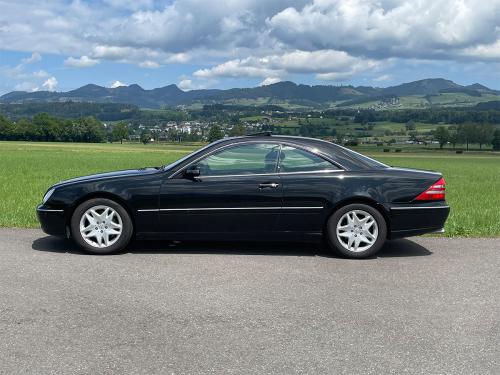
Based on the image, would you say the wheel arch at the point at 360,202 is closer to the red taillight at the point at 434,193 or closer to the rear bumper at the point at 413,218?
the rear bumper at the point at 413,218

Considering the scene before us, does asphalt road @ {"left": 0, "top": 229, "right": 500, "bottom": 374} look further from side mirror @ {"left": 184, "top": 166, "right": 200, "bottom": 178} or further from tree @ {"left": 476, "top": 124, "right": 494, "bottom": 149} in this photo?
tree @ {"left": 476, "top": 124, "right": 494, "bottom": 149}

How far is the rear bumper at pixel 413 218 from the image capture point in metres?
6.45

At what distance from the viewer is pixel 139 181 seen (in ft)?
21.3

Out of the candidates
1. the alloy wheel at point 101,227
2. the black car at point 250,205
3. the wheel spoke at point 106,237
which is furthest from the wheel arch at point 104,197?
the wheel spoke at point 106,237

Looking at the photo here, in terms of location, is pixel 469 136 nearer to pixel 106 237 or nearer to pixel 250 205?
pixel 250 205

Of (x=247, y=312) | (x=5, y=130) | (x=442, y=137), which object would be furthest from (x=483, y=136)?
(x=247, y=312)

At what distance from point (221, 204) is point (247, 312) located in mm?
2114

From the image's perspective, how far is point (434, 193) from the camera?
6.56 meters

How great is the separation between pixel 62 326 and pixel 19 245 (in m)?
3.29

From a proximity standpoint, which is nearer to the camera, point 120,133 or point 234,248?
point 234,248

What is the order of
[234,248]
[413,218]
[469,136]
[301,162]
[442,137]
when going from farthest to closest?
[469,136] < [442,137] < [234,248] < [301,162] < [413,218]

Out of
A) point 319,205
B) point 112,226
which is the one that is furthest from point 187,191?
point 319,205

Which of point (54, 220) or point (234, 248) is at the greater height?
point (54, 220)

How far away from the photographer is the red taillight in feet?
21.4
